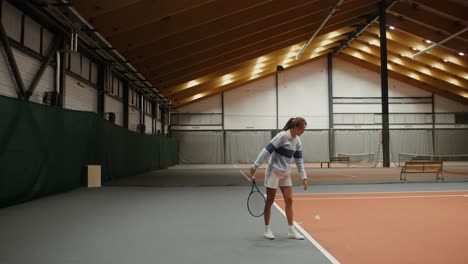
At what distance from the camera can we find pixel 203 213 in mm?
6961

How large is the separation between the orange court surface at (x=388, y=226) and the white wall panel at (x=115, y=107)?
11.4 metres

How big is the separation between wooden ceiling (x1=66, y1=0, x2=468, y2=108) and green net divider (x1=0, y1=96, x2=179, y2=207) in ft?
10.1

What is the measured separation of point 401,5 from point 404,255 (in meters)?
21.6

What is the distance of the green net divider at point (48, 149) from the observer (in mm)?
7590

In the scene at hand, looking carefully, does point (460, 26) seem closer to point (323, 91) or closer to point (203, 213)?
point (323, 91)

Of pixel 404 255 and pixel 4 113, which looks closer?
pixel 404 255

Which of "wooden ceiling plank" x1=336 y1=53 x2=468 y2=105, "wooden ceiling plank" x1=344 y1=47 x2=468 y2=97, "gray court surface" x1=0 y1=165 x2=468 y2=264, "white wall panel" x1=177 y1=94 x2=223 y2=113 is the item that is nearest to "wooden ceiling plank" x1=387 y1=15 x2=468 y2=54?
"wooden ceiling plank" x1=344 y1=47 x2=468 y2=97

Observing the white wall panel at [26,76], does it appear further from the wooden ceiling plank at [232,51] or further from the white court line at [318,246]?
the white court line at [318,246]

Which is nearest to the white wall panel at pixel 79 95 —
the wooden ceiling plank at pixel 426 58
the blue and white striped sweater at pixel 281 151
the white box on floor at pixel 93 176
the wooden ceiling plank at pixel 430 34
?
the white box on floor at pixel 93 176

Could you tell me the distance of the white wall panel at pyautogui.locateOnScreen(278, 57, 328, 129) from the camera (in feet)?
109

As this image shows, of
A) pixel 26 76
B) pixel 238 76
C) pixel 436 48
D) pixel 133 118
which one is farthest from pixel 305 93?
pixel 26 76

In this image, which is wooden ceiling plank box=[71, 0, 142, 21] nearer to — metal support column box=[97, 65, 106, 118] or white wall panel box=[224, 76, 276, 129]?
metal support column box=[97, 65, 106, 118]

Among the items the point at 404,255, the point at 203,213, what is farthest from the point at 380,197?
the point at 404,255

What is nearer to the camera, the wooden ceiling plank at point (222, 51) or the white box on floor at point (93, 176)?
the white box on floor at point (93, 176)
